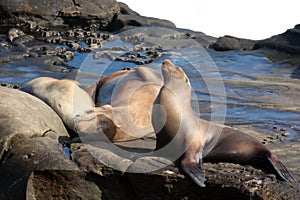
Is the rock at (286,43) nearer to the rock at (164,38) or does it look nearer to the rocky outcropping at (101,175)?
the rock at (164,38)

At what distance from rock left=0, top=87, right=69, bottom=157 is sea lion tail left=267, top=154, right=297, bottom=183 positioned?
A: 6.28 feet

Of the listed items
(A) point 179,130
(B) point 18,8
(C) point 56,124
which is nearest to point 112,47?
(B) point 18,8

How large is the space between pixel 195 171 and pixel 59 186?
1.06 meters

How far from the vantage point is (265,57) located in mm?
13336

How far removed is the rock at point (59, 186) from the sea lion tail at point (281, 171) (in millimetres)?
1306

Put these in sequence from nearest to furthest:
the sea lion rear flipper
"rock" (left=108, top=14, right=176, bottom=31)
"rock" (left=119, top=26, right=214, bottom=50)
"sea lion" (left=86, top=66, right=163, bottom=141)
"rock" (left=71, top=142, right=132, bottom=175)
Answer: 1. the sea lion rear flipper
2. "rock" (left=71, top=142, right=132, bottom=175)
3. "sea lion" (left=86, top=66, right=163, bottom=141)
4. "rock" (left=119, top=26, right=214, bottom=50)
5. "rock" (left=108, top=14, right=176, bottom=31)

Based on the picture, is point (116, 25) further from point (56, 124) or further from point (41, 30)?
point (56, 124)

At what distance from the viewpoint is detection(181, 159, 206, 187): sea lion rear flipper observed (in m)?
4.06

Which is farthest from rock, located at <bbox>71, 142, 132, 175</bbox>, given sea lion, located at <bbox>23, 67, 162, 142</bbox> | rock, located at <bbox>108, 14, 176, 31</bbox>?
rock, located at <bbox>108, 14, 176, 31</bbox>

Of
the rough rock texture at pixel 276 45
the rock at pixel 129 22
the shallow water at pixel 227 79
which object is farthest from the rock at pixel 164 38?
the rough rock texture at pixel 276 45

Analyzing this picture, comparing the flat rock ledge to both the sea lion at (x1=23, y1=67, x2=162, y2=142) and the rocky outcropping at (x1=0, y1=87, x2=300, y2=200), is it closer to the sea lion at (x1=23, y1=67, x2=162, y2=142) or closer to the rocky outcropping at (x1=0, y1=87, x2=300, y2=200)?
the rocky outcropping at (x1=0, y1=87, x2=300, y2=200)

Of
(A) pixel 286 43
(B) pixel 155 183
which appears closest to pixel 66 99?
(B) pixel 155 183

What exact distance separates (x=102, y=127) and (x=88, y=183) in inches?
31.3

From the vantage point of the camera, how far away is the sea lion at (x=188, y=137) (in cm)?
446
